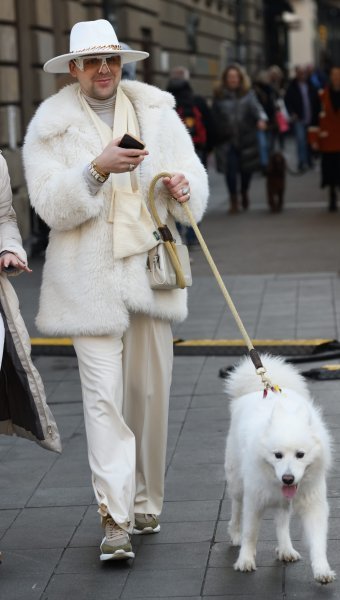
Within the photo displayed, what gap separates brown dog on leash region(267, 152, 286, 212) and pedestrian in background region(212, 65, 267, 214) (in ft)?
1.03

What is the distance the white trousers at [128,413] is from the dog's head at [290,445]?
31.0 inches

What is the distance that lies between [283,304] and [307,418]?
261 inches

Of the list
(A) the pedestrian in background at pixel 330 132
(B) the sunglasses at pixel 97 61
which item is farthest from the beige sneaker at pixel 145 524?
(A) the pedestrian in background at pixel 330 132

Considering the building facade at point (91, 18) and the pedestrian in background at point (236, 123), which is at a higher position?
the building facade at point (91, 18)

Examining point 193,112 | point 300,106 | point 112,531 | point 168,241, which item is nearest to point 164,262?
point 168,241

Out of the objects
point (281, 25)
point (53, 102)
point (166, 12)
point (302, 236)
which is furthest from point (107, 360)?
point (281, 25)

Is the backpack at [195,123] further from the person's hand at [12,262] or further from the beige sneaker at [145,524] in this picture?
the person's hand at [12,262]

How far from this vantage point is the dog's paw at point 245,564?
15.7ft

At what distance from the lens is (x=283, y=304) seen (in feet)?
36.3

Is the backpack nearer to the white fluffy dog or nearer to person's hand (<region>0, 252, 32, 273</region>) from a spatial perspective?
person's hand (<region>0, 252, 32, 273</region>)

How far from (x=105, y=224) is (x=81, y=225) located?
0.10m

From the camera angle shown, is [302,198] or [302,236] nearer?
[302,236]

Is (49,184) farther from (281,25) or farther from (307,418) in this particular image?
(281,25)

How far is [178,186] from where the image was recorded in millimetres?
5059
